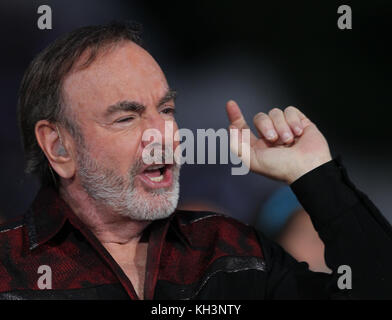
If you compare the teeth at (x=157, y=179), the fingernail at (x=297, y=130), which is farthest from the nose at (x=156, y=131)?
the fingernail at (x=297, y=130)

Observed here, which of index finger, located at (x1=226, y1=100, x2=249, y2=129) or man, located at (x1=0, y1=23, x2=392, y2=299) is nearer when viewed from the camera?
man, located at (x1=0, y1=23, x2=392, y2=299)

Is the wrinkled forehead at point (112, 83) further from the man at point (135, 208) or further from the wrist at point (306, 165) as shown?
the wrist at point (306, 165)

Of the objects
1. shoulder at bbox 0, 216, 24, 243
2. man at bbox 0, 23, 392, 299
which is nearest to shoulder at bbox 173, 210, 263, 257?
man at bbox 0, 23, 392, 299

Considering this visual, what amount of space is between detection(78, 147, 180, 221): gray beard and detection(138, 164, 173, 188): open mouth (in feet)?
0.06

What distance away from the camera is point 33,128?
1798mm

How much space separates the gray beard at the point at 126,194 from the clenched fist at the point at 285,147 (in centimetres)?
26

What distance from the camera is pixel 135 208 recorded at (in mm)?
1656

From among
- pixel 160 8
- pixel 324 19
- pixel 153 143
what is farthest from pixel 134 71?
pixel 324 19

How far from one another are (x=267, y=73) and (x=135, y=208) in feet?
3.96

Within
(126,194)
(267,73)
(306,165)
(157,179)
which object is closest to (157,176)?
(157,179)

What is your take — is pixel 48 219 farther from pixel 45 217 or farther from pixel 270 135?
pixel 270 135

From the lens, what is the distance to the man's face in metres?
1.65

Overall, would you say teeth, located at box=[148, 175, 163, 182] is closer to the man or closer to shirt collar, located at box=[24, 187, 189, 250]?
the man

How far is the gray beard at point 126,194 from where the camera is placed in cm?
165
